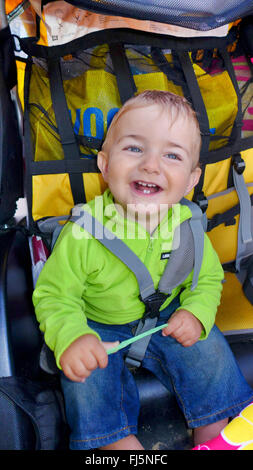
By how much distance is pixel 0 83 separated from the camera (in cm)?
109

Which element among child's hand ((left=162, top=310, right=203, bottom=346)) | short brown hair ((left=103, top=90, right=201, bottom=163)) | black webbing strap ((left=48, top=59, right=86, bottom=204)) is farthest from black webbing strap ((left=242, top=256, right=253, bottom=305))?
black webbing strap ((left=48, top=59, right=86, bottom=204))

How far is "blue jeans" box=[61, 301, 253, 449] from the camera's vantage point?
0.94 metres

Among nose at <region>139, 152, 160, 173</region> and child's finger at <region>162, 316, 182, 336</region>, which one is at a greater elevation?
nose at <region>139, 152, 160, 173</region>

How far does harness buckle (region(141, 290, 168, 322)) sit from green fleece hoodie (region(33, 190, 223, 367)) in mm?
30

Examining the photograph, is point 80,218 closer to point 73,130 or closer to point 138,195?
point 138,195

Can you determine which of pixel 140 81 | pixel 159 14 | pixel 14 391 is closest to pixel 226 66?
pixel 140 81

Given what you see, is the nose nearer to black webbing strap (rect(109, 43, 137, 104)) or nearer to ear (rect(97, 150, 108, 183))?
ear (rect(97, 150, 108, 183))

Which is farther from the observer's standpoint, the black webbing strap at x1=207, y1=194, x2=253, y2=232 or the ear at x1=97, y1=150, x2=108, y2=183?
the black webbing strap at x1=207, y1=194, x2=253, y2=232

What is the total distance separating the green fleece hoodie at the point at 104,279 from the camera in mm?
940

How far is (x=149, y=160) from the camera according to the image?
0.93m

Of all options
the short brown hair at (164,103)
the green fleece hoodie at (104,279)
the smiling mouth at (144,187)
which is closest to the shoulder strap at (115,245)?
the green fleece hoodie at (104,279)

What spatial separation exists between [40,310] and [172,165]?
427mm

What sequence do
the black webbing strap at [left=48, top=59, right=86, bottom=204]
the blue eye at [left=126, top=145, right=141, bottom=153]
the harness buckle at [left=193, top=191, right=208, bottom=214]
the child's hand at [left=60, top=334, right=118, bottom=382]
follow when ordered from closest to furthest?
the child's hand at [left=60, top=334, right=118, bottom=382]
the blue eye at [left=126, top=145, right=141, bottom=153]
the black webbing strap at [left=48, top=59, right=86, bottom=204]
the harness buckle at [left=193, top=191, right=208, bottom=214]

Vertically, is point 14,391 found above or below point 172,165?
below
